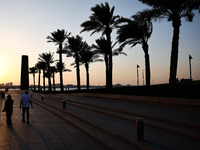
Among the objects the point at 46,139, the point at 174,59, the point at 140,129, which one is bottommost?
the point at 46,139

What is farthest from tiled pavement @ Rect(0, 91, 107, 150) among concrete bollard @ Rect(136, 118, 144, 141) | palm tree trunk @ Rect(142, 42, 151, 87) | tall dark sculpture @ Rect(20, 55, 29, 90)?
tall dark sculpture @ Rect(20, 55, 29, 90)

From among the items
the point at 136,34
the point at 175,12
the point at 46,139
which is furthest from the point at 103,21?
the point at 46,139

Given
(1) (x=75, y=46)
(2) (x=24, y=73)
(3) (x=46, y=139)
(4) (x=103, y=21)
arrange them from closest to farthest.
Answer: (3) (x=46, y=139), (4) (x=103, y=21), (1) (x=75, y=46), (2) (x=24, y=73)

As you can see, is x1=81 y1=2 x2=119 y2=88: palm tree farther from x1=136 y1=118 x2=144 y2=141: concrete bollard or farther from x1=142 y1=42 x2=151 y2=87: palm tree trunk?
x1=136 y1=118 x2=144 y2=141: concrete bollard

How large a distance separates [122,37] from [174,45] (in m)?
9.33

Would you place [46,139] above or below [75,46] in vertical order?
below

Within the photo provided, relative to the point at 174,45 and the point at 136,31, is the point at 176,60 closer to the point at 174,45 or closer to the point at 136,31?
the point at 174,45

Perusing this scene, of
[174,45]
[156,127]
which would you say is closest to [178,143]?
[156,127]

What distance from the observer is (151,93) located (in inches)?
613

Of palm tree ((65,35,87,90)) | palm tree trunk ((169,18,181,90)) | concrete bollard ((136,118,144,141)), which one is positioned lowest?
concrete bollard ((136,118,144,141))

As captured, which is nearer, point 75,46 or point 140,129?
point 140,129

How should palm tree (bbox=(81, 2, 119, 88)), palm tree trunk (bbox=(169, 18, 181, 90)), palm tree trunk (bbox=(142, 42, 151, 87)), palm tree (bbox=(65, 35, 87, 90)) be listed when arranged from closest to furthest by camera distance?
palm tree trunk (bbox=(169, 18, 181, 90)) < palm tree trunk (bbox=(142, 42, 151, 87)) < palm tree (bbox=(81, 2, 119, 88)) < palm tree (bbox=(65, 35, 87, 90))

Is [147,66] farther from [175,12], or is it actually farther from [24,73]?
[24,73]

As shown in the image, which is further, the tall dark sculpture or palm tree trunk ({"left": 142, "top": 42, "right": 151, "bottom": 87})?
the tall dark sculpture
